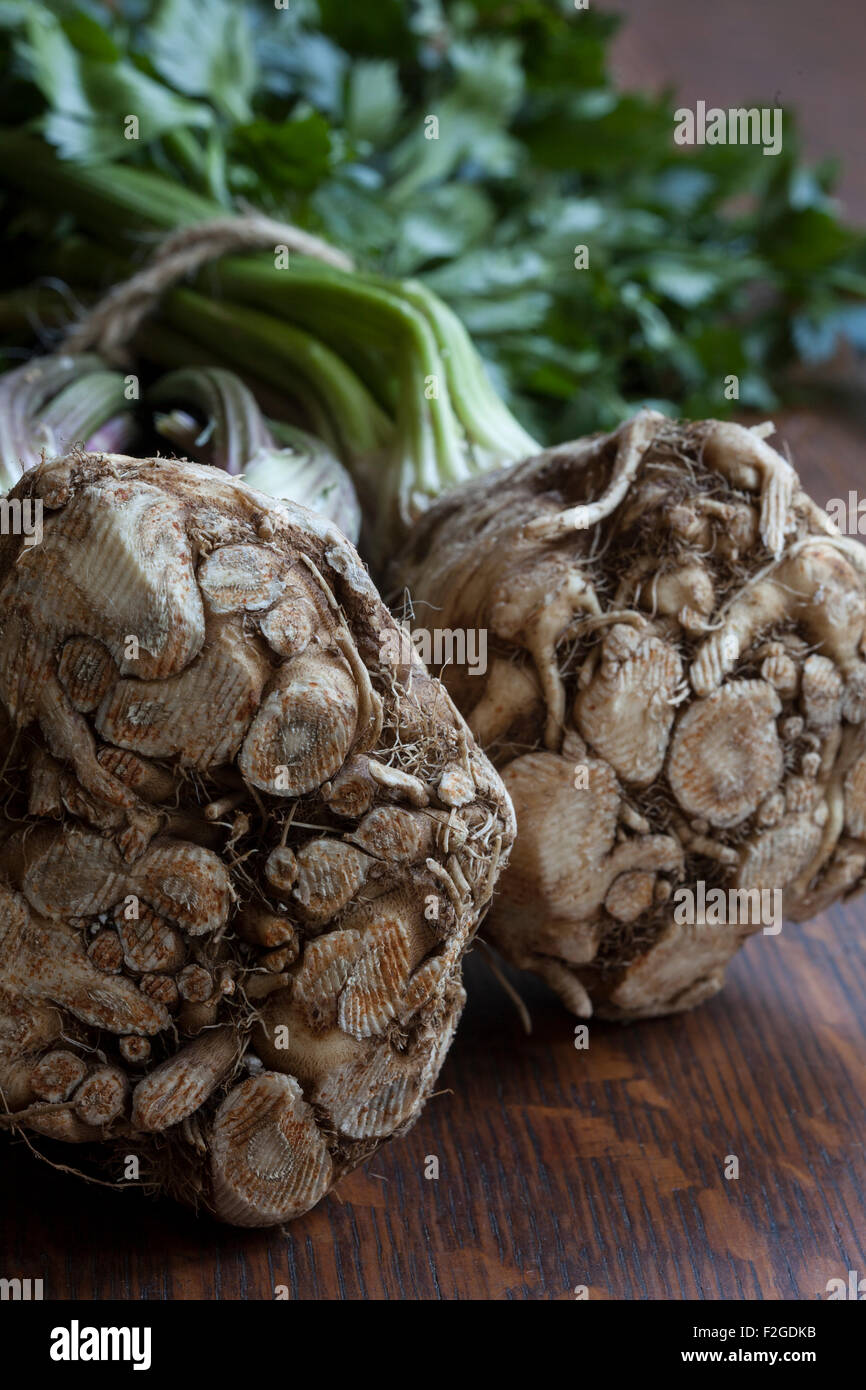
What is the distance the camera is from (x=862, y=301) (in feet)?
14.0

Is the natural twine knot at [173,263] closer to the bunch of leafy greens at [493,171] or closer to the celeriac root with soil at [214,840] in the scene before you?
the bunch of leafy greens at [493,171]

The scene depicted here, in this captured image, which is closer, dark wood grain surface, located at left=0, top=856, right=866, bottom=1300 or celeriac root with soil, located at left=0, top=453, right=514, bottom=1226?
celeriac root with soil, located at left=0, top=453, right=514, bottom=1226

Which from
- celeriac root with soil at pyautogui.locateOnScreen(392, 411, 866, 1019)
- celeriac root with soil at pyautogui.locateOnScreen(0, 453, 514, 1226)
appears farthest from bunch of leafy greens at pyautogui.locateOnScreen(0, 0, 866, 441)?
celeriac root with soil at pyautogui.locateOnScreen(0, 453, 514, 1226)

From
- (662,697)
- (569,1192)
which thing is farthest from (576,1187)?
(662,697)

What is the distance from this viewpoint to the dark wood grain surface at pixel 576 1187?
65.2 inches

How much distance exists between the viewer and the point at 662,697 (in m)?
1.82

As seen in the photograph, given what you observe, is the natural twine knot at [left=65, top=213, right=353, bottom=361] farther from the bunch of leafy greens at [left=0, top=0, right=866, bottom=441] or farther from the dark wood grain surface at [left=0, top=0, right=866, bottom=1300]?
the dark wood grain surface at [left=0, top=0, right=866, bottom=1300]

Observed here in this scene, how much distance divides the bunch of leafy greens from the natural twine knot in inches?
6.2

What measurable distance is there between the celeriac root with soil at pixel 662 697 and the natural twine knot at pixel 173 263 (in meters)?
1.04

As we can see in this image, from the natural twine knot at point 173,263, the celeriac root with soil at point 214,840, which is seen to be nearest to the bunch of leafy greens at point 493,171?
the natural twine knot at point 173,263

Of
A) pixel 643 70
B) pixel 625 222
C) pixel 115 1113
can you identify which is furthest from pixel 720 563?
pixel 643 70

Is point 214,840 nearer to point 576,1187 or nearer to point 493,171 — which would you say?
point 576,1187

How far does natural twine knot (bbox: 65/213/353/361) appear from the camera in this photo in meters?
2.73

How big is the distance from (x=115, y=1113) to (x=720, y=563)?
979mm
